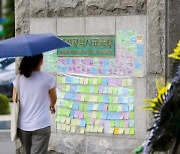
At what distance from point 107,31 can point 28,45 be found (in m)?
1.95

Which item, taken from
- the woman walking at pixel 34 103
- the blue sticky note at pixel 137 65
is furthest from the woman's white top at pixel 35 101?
the blue sticky note at pixel 137 65

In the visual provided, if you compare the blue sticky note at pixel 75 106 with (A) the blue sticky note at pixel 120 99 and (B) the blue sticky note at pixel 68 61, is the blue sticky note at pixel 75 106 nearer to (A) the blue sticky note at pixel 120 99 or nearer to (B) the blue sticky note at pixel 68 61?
(B) the blue sticky note at pixel 68 61

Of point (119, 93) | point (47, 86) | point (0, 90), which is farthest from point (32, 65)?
point (0, 90)

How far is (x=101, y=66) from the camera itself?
9.32 meters

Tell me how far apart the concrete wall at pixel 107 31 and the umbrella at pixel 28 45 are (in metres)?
1.44

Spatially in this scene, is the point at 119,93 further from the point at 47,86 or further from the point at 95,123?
the point at 47,86

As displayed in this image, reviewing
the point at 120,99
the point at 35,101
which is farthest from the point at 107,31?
the point at 35,101

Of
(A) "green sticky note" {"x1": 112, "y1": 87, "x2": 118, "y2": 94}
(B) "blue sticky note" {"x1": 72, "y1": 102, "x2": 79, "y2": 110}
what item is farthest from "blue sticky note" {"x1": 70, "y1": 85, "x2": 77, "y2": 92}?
(A) "green sticky note" {"x1": 112, "y1": 87, "x2": 118, "y2": 94}

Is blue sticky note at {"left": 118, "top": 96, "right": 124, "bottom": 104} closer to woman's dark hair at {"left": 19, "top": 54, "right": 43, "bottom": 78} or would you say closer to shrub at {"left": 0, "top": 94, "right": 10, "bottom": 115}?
woman's dark hair at {"left": 19, "top": 54, "right": 43, "bottom": 78}

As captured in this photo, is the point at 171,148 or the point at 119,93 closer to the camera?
the point at 171,148

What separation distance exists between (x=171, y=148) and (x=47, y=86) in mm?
2020

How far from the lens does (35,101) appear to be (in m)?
7.58

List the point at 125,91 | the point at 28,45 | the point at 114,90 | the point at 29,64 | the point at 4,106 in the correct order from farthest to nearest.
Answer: the point at 4,106 < the point at 114,90 < the point at 125,91 < the point at 29,64 < the point at 28,45

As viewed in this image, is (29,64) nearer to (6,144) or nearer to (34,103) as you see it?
(34,103)
